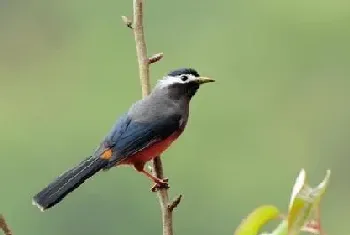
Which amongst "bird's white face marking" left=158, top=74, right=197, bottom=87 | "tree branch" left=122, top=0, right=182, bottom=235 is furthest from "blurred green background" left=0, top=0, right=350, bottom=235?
"tree branch" left=122, top=0, right=182, bottom=235

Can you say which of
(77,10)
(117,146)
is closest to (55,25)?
(77,10)

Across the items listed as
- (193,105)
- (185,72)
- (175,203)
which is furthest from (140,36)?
(193,105)

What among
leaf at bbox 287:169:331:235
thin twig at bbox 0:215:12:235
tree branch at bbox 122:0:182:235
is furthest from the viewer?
tree branch at bbox 122:0:182:235

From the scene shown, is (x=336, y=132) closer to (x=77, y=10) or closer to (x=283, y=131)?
(x=283, y=131)

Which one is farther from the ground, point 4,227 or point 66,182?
point 4,227

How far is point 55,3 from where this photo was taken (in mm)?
12336

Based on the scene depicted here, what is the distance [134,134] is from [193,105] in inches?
303

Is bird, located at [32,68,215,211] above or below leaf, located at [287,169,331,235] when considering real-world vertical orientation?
below

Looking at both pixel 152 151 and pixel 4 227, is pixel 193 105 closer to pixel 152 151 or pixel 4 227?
pixel 152 151

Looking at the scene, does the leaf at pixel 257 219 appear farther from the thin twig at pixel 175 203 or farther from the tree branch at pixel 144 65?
the thin twig at pixel 175 203

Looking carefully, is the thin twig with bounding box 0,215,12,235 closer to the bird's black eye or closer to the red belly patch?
the red belly patch

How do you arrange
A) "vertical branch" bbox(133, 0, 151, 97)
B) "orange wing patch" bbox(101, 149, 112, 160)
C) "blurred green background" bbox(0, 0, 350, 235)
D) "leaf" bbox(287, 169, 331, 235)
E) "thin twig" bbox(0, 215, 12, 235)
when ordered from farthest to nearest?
"blurred green background" bbox(0, 0, 350, 235)
"orange wing patch" bbox(101, 149, 112, 160)
"vertical branch" bbox(133, 0, 151, 97)
"thin twig" bbox(0, 215, 12, 235)
"leaf" bbox(287, 169, 331, 235)

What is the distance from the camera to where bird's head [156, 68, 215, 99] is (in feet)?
7.01

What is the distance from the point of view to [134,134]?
2031 millimetres
